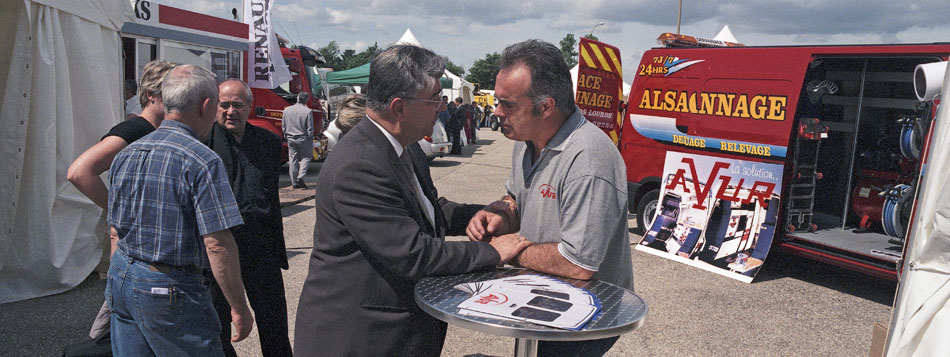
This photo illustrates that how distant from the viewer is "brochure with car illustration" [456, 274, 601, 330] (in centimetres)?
163

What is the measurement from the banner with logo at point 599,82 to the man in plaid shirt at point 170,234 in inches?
228

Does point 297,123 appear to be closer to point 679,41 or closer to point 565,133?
point 679,41

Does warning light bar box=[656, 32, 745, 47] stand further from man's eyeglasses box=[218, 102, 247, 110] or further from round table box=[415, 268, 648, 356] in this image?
round table box=[415, 268, 648, 356]

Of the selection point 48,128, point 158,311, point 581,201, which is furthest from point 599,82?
point 158,311

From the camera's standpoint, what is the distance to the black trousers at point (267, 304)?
10.6 ft

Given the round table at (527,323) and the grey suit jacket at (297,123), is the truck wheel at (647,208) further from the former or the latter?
the grey suit jacket at (297,123)

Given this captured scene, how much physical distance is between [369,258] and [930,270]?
1813mm

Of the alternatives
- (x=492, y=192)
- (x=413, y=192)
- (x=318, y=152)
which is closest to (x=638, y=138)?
(x=492, y=192)

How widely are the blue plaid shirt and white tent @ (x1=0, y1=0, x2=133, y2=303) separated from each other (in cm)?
319

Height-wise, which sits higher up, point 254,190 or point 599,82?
point 599,82

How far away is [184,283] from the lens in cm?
224

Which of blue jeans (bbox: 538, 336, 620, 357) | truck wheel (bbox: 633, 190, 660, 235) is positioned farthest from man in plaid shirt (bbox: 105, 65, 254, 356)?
truck wheel (bbox: 633, 190, 660, 235)

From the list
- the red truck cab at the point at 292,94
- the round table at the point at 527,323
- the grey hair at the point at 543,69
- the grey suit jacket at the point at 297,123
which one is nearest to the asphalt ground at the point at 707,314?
the round table at the point at 527,323

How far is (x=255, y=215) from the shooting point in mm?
3207
